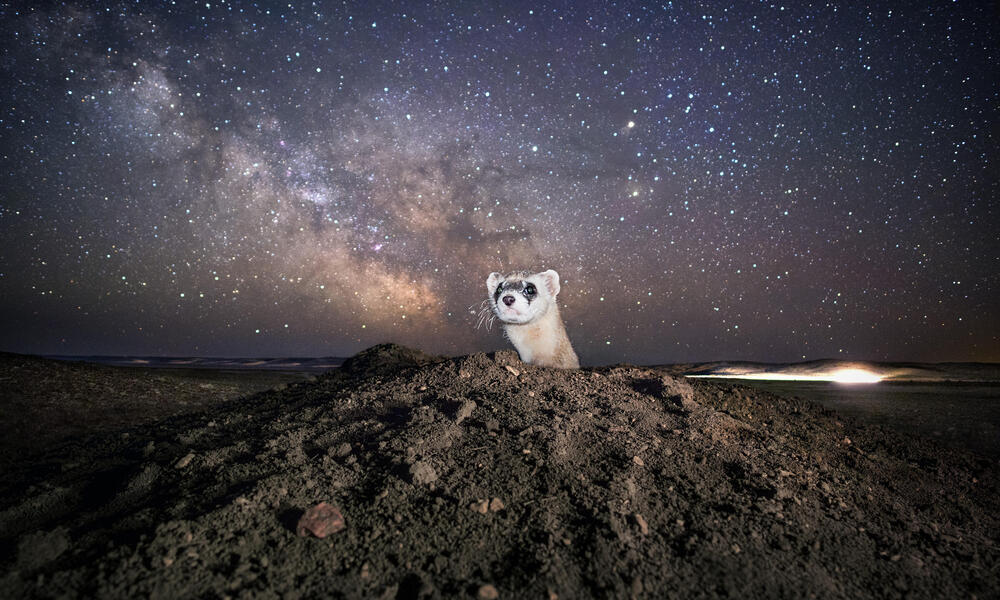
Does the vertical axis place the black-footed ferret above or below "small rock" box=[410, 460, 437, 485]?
above

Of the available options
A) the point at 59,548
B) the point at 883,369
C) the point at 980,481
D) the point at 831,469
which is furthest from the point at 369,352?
the point at 883,369

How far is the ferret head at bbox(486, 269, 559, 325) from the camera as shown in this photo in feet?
22.8

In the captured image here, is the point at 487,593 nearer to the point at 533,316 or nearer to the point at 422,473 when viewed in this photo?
the point at 422,473

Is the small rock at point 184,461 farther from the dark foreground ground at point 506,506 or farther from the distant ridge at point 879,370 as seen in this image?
the distant ridge at point 879,370

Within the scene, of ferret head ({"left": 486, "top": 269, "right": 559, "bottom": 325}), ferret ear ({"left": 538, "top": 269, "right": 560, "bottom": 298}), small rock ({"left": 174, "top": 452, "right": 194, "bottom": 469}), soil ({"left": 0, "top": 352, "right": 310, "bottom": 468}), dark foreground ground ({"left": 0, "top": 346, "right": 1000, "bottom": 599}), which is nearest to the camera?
dark foreground ground ({"left": 0, "top": 346, "right": 1000, "bottom": 599})

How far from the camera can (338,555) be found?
7.64 feet

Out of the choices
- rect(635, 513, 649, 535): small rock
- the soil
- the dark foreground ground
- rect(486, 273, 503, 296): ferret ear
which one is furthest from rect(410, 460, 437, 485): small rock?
the soil

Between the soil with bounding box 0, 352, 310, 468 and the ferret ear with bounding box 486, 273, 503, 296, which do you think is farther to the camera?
the ferret ear with bounding box 486, 273, 503, 296

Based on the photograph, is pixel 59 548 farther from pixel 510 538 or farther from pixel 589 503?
pixel 589 503

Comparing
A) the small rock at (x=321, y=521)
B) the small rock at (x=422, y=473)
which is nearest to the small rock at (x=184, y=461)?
the small rock at (x=321, y=521)

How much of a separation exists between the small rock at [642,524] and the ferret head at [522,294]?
4.45 m

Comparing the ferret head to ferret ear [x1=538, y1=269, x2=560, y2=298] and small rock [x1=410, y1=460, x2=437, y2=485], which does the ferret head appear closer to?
ferret ear [x1=538, y1=269, x2=560, y2=298]

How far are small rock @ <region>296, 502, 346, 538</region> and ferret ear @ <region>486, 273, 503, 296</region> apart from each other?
17.5ft

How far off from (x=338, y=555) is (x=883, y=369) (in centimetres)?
1612
